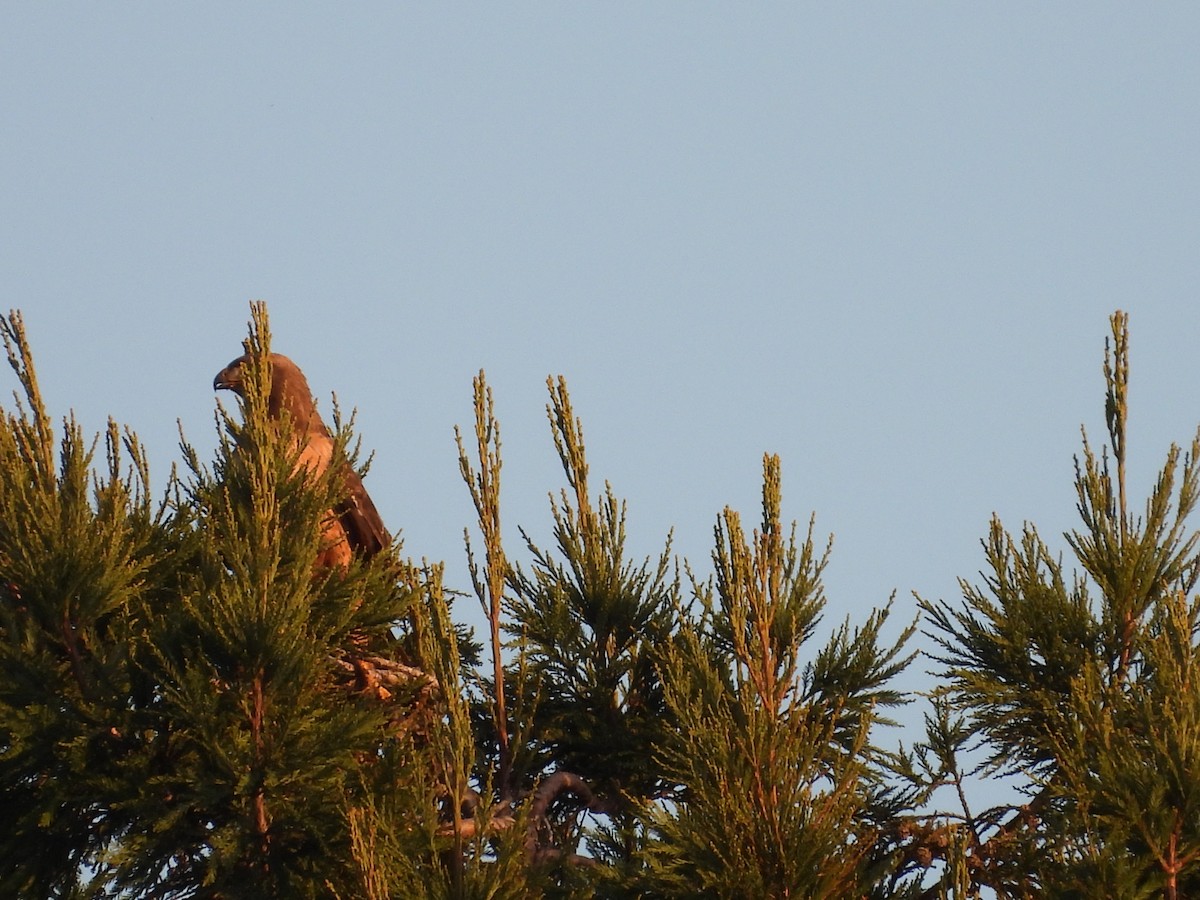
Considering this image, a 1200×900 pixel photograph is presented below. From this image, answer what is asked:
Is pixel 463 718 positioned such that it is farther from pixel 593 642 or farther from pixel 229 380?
pixel 229 380

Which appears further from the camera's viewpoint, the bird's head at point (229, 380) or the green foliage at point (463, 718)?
the bird's head at point (229, 380)

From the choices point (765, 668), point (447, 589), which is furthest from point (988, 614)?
point (447, 589)

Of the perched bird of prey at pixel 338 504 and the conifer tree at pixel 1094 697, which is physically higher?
the perched bird of prey at pixel 338 504

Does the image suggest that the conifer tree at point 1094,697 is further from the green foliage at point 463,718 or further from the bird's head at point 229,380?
the bird's head at point 229,380

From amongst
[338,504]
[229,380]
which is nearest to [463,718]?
[338,504]

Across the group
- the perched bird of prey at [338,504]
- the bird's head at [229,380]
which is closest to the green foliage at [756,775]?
the perched bird of prey at [338,504]

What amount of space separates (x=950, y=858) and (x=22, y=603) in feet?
11.3

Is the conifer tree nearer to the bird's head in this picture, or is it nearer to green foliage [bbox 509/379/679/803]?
green foliage [bbox 509/379/679/803]

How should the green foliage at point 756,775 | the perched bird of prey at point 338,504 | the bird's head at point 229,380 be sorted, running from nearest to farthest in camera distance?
the green foliage at point 756,775 < the perched bird of prey at point 338,504 < the bird's head at point 229,380

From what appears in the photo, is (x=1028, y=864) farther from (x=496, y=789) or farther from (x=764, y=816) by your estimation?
(x=496, y=789)

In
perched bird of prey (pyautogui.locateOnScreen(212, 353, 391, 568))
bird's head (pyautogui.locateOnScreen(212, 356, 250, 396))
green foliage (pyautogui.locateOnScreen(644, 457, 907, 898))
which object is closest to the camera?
green foliage (pyautogui.locateOnScreen(644, 457, 907, 898))

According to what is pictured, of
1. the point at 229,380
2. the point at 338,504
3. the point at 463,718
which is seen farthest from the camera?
the point at 229,380

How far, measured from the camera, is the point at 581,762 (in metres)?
8.04

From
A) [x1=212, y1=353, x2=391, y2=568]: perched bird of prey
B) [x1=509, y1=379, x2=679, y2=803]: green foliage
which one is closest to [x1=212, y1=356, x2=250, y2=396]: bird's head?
[x1=212, y1=353, x2=391, y2=568]: perched bird of prey
